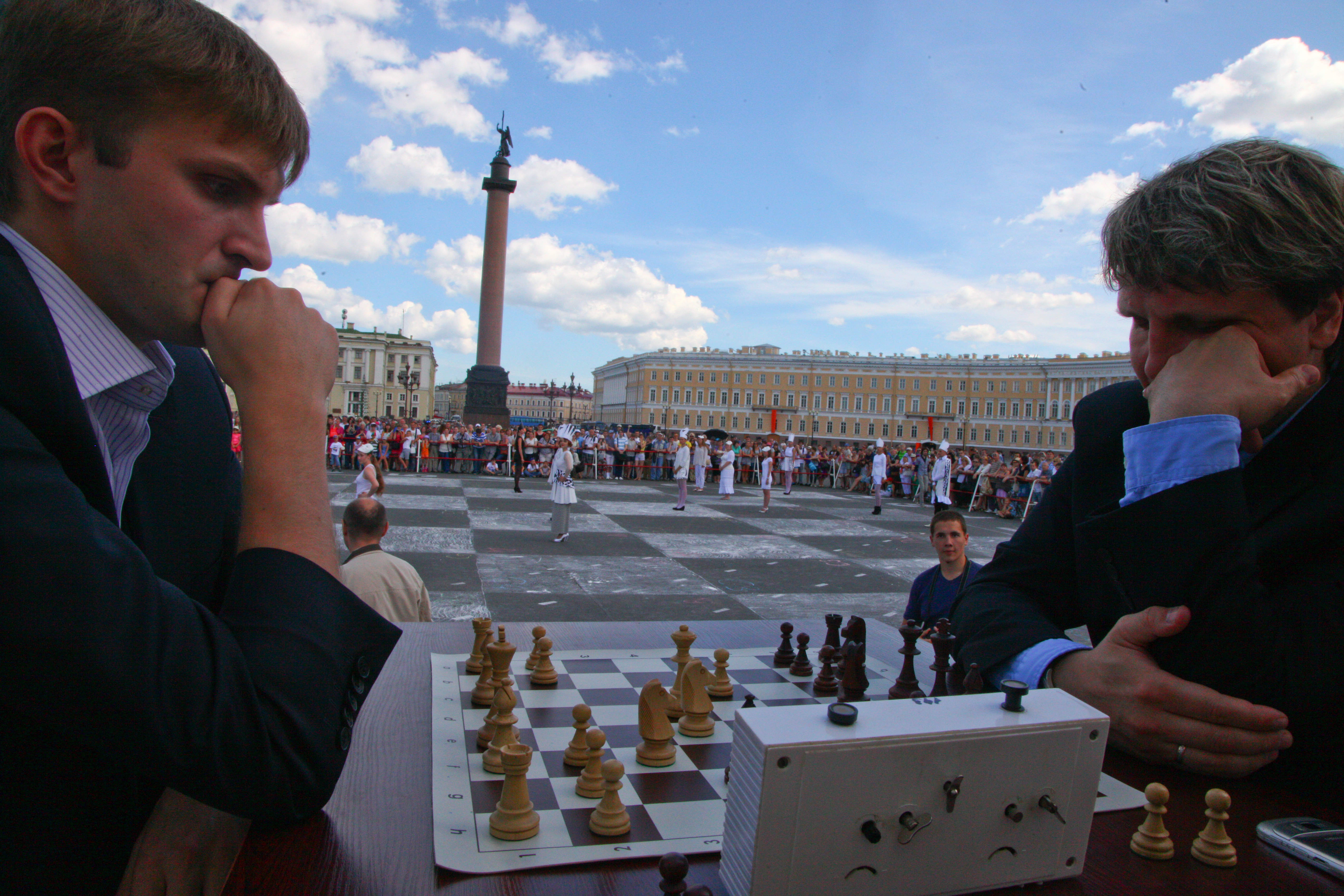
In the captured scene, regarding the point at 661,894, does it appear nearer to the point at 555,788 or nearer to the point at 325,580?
the point at 555,788

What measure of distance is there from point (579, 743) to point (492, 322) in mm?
31922

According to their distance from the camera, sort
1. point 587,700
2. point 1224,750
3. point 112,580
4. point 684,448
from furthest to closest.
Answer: point 684,448
point 587,700
point 1224,750
point 112,580

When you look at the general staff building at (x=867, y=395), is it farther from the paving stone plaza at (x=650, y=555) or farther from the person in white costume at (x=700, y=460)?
the paving stone plaza at (x=650, y=555)

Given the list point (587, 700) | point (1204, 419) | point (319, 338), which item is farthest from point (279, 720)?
point (1204, 419)

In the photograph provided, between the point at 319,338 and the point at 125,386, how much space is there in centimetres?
27

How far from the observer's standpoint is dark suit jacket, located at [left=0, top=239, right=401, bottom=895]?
671 millimetres

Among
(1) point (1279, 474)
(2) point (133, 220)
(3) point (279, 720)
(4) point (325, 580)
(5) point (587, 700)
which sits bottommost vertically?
(5) point (587, 700)

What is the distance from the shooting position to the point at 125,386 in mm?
999

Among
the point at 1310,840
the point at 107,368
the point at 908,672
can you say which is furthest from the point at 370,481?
the point at 1310,840

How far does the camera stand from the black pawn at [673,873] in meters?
Result: 0.86

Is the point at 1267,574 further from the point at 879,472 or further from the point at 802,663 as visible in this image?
the point at 879,472

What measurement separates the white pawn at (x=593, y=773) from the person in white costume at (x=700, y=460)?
1893 cm

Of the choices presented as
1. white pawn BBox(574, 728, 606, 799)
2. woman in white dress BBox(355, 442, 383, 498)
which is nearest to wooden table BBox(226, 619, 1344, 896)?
white pawn BBox(574, 728, 606, 799)

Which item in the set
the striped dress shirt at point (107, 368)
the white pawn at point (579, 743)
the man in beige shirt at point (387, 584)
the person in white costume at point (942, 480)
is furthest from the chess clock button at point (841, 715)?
the person in white costume at point (942, 480)
